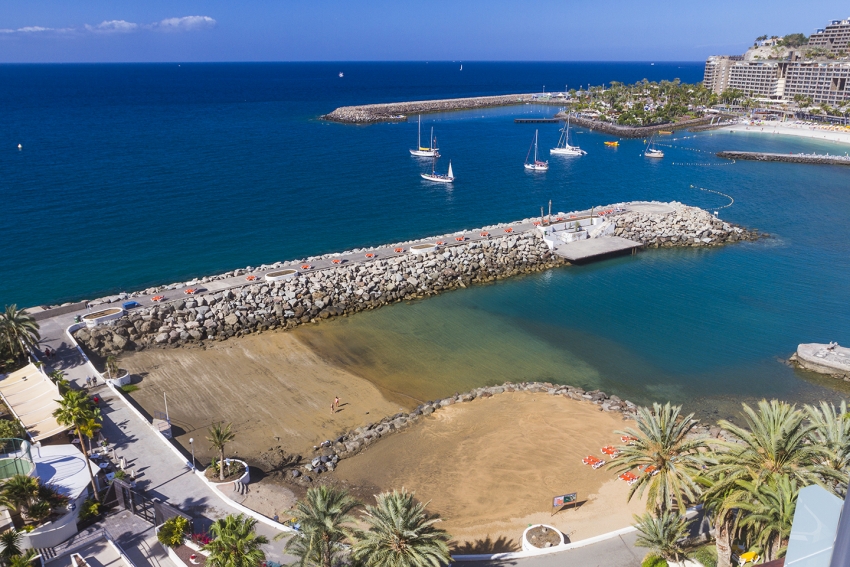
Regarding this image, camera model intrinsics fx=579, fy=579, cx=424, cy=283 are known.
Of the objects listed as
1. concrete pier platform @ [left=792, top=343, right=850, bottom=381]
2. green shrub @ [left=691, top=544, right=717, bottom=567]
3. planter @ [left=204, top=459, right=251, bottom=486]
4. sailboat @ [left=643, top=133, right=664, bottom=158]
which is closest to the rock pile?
concrete pier platform @ [left=792, top=343, right=850, bottom=381]

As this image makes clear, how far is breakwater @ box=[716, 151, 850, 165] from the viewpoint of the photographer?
10931 centimetres

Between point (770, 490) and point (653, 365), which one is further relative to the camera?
point (653, 365)

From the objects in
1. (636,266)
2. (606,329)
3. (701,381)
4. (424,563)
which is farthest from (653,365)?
(424,563)

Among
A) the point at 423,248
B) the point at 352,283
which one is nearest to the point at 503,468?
the point at 352,283

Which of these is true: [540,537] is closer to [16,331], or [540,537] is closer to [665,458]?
[665,458]

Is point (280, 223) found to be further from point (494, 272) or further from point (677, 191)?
point (677, 191)

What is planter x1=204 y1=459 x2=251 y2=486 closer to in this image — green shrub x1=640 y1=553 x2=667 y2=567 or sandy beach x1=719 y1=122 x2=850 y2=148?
green shrub x1=640 y1=553 x2=667 y2=567

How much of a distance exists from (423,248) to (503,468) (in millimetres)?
31355

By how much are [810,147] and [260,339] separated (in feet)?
428

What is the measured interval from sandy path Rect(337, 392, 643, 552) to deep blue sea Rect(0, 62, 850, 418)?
511cm

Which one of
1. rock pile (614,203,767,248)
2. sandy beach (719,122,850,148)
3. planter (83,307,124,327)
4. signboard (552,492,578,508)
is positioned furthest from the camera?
sandy beach (719,122,850,148)

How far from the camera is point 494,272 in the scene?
5778cm

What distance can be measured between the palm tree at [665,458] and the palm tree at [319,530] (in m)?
10.7

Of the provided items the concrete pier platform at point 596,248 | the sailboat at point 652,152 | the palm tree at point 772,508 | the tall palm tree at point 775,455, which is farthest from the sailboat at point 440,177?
the palm tree at point 772,508
